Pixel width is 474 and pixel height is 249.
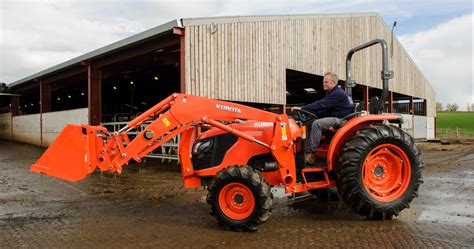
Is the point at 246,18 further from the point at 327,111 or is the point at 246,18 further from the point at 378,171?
the point at 378,171

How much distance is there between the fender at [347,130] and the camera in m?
5.18

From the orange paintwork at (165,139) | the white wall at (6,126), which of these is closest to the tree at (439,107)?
the white wall at (6,126)

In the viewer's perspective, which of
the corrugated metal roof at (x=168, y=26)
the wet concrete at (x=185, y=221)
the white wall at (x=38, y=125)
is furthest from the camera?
the white wall at (x=38, y=125)

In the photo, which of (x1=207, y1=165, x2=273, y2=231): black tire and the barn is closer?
(x1=207, y1=165, x2=273, y2=231): black tire

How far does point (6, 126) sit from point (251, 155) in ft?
76.4

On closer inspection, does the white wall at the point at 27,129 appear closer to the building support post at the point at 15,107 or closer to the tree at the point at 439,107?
the building support post at the point at 15,107

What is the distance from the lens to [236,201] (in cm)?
492

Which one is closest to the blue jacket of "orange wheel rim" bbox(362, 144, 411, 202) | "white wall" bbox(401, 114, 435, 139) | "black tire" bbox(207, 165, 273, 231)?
"orange wheel rim" bbox(362, 144, 411, 202)

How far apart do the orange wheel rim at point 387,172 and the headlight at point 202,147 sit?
6.60 ft

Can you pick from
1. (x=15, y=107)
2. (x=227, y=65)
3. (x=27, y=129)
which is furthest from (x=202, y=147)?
(x=15, y=107)

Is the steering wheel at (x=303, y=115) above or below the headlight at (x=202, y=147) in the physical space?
above

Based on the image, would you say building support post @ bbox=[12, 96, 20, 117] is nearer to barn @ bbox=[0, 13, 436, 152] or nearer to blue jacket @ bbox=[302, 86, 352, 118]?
barn @ bbox=[0, 13, 436, 152]

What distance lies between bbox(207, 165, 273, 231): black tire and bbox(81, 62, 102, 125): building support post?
36.3ft

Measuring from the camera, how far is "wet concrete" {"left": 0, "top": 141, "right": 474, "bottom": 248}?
4473 millimetres
